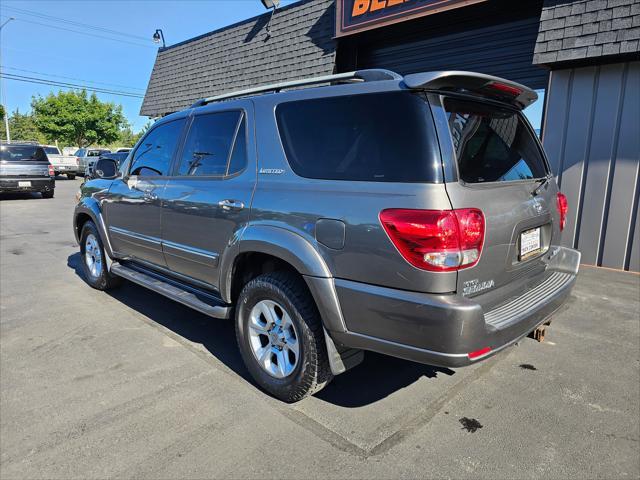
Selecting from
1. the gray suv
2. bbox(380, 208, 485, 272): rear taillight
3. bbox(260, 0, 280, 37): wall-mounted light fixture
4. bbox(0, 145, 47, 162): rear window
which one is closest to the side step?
the gray suv

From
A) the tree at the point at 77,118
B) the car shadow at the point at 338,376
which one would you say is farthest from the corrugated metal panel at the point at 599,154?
the tree at the point at 77,118

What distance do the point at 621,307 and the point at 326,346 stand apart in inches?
151

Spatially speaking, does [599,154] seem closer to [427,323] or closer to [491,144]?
[491,144]

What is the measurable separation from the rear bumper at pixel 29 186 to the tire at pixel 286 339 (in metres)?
15.1

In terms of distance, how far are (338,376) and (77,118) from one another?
4013 cm

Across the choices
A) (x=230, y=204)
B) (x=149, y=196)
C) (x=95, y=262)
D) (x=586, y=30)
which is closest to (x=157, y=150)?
(x=149, y=196)

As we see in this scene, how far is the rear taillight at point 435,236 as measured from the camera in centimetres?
209

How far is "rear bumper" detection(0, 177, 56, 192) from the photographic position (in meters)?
14.3

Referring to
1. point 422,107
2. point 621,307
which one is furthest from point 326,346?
point 621,307

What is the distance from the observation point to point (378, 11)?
7695 mm

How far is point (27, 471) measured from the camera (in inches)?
86.7

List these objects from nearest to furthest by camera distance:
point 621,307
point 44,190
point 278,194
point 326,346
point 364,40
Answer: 1. point 326,346
2. point 278,194
3. point 621,307
4. point 364,40
5. point 44,190

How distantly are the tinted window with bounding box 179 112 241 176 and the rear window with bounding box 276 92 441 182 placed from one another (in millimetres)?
566

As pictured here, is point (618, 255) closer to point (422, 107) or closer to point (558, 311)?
point (558, 311)
